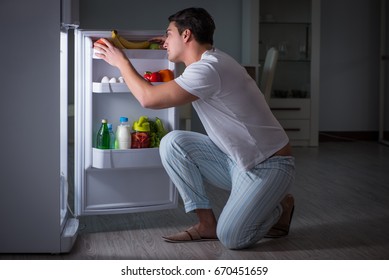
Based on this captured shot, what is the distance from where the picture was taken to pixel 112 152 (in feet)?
9.16

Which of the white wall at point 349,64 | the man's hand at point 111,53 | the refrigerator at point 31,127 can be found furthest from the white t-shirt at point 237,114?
the white wall at point 349,64

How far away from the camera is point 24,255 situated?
2.38m

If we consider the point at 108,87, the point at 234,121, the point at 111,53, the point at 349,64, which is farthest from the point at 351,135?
the point at 111,53

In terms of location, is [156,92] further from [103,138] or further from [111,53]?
[103,138]

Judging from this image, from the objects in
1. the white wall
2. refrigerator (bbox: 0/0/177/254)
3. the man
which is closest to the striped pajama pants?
the man

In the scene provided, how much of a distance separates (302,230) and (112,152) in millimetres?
818

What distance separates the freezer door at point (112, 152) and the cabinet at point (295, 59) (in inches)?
135

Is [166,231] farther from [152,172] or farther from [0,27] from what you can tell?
[0,27]

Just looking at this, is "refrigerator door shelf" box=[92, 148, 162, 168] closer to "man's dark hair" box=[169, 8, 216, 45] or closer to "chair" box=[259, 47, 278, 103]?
"man's dark hair" box=[169, 8, 216, 45]

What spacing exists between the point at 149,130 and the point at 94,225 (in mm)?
453

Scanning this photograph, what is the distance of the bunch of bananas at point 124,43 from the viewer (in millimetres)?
2726

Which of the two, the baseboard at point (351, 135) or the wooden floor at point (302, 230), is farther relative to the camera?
the baseboard at point (351, 135)

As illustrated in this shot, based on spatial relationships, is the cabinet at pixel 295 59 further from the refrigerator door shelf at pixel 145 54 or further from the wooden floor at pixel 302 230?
the refrigerator door shelf at pixel 145 54

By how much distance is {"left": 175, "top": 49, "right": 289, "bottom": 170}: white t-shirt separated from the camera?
2404 mm
